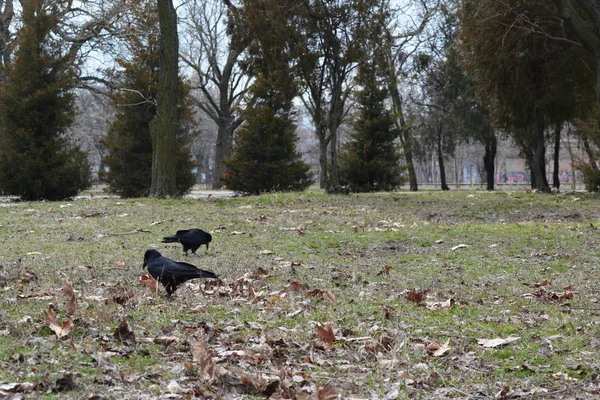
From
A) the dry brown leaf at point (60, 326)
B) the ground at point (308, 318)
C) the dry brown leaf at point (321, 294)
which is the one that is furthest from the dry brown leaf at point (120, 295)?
the dry brown leaf at point (321, 294)

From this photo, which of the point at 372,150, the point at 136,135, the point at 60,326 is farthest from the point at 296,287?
the point at 372,150

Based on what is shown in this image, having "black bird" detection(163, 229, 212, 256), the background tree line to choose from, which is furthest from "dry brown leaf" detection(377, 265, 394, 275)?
the background tree line

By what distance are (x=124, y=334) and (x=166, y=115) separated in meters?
16.5

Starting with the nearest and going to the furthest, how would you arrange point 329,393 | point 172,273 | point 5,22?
point 329,393, point 172,273, point 5,22

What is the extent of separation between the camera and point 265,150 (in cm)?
2898

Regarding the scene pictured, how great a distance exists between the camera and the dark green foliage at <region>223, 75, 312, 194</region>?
2877 centimetres

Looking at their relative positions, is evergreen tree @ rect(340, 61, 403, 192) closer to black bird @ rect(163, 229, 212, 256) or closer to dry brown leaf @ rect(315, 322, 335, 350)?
black bird @ rect(163, 229, 212, 256)

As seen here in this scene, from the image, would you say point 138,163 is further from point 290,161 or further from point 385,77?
point 385,77

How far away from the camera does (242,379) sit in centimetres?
410

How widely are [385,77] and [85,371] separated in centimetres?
2827

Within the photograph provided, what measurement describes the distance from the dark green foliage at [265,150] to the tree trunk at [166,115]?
7979mm

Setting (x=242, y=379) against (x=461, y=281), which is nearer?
(x=242, y=379)

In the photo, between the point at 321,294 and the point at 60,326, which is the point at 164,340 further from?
the point at 321,294

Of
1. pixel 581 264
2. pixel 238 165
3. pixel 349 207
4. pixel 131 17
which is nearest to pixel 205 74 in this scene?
pixel 131 17
